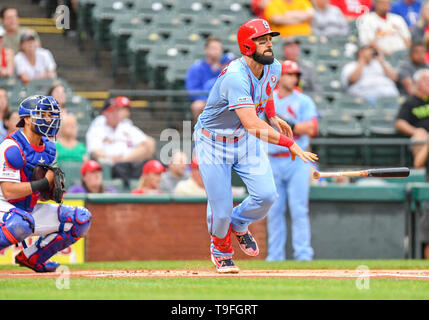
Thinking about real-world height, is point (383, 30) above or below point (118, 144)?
above

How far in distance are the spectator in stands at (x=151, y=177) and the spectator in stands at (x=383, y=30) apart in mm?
5797

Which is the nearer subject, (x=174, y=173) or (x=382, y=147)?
(x=174, y=173)

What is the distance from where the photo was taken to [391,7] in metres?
16.6

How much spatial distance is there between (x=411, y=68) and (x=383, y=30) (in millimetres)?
1164

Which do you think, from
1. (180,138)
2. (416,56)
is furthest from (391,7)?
(180,138)

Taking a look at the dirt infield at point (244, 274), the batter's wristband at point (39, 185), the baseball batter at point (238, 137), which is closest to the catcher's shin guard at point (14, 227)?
the batter's wristband at point (39, 185)

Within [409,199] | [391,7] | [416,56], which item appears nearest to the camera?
[409,199]

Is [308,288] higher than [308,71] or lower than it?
lower

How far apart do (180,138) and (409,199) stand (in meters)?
3.31

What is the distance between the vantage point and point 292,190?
10688 millimetres

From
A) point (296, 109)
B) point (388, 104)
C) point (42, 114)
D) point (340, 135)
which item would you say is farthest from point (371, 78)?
point (42, 114)

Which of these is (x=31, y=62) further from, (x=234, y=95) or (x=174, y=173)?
(x=234, y=95)

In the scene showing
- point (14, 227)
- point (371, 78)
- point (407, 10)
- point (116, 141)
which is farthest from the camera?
point (407, 10)
